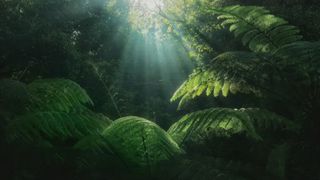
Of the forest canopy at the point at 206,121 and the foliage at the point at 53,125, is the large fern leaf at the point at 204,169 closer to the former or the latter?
the forest canopy at the point at 206,121

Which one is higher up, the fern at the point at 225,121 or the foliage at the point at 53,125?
the foliage at the point at 53,125

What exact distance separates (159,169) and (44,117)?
90 cm

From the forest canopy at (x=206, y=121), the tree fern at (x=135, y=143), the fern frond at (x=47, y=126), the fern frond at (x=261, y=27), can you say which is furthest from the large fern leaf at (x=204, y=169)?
the fern frond at (x=261, y=27)

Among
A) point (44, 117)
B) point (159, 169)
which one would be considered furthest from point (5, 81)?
point (159, 169)

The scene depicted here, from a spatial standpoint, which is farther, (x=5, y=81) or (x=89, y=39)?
(x=89, y=39)

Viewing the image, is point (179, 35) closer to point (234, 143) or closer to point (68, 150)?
point (234, 143)

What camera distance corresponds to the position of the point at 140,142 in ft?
11.0

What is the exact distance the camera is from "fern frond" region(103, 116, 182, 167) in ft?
10.7

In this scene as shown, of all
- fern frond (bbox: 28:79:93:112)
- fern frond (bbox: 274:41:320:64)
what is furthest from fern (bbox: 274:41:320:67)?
fern frond (bbox: 28:79:93:112)

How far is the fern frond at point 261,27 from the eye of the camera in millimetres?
4136

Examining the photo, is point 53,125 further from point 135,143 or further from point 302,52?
point 302,52

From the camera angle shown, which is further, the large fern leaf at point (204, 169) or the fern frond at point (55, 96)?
the fern frond at point (55, 96)

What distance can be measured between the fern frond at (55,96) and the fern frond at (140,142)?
123 cm

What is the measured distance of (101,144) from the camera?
335cm
